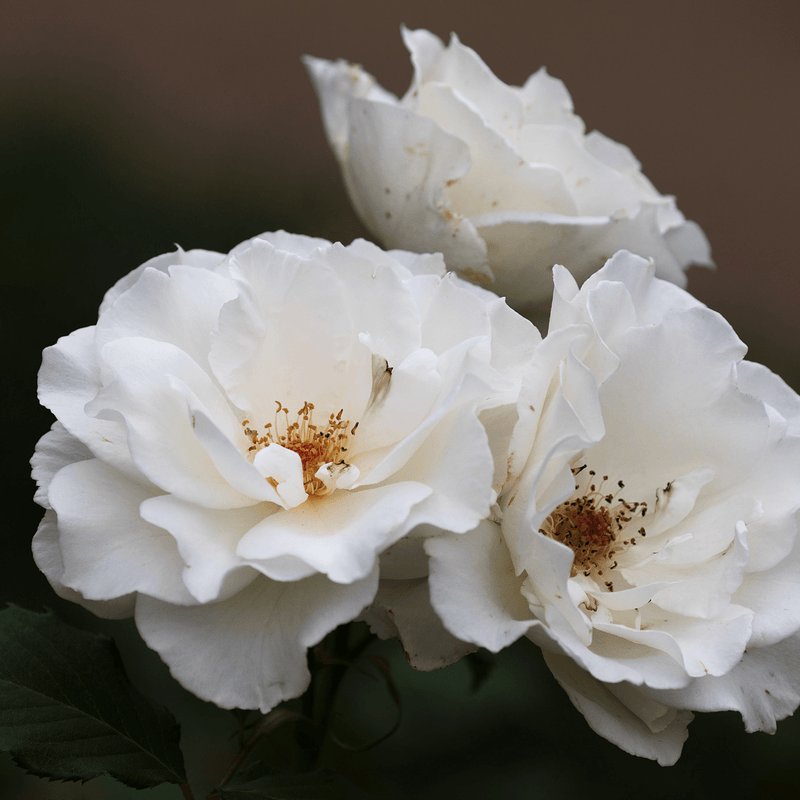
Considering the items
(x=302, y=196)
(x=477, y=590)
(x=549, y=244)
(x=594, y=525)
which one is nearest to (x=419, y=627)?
(x=477, y=590)

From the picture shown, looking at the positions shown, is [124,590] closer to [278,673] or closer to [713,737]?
[278,673]

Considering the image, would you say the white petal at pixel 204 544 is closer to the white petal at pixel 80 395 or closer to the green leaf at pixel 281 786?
the white petal at pixel 80 395

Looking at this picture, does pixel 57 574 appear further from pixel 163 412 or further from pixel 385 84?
pixel 385 84

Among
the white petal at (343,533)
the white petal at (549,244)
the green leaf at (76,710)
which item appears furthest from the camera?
the white petal at (549,244)

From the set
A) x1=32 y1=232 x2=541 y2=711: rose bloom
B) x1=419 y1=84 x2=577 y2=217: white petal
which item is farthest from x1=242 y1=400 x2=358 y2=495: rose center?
x1=419 y1=84 x2=577 y2=217: white petal

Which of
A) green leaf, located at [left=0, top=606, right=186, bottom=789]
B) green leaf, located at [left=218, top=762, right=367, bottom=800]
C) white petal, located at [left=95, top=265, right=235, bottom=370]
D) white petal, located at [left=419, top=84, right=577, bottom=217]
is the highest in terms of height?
white petal, located at [left=419, top=84, right=577, bottom=217]

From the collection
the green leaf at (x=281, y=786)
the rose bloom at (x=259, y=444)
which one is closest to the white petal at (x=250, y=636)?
the rose bloom at (x=259, y=444)

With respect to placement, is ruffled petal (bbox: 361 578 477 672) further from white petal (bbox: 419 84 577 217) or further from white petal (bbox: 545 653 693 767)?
white petal (bbox: 419 84 577 217)
